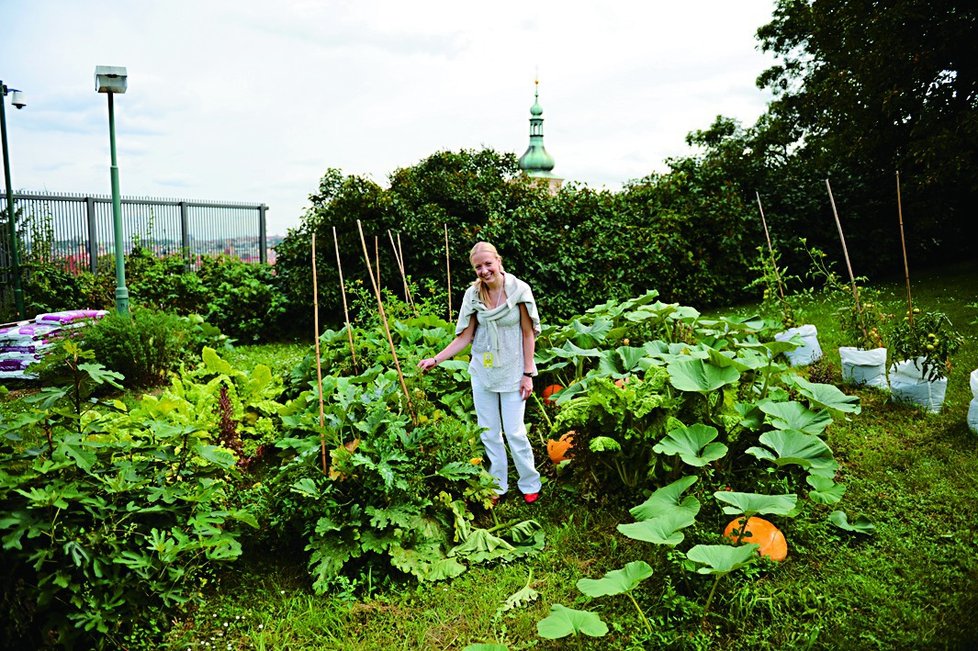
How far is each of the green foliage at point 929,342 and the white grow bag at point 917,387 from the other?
1.7 inches

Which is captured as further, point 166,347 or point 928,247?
point 928,247

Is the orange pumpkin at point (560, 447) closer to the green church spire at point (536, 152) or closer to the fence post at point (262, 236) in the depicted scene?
the fence post at point (262, 236)

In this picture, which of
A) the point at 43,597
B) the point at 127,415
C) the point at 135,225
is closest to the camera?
the point at 43,597

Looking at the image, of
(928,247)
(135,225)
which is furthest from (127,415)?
(928,247)

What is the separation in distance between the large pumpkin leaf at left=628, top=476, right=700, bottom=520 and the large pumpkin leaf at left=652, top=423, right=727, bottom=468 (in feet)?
0.55

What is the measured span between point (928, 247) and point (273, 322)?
40.0 feet

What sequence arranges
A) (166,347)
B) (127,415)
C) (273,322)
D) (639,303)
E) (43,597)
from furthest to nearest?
(273,322) → (166,347) → (639,303) → (127,415) → (43,597)

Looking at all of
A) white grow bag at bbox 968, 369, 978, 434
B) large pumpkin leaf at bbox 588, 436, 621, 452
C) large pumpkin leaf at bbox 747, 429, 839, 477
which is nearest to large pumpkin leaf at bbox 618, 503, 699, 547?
large pumpkin leaf at bbox 588, 436, 621, 452

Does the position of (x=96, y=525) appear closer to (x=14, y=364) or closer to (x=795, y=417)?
(x=795, y=417)

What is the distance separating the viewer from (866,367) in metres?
5.80

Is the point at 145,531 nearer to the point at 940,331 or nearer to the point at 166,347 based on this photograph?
the point at 166,347

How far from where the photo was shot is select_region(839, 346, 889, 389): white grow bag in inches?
227

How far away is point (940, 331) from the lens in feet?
16.9

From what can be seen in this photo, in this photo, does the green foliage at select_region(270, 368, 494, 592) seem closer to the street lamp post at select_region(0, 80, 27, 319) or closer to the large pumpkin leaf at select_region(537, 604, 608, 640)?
the large pumpkin leaf at select_region(537, 604, 608, 640)
